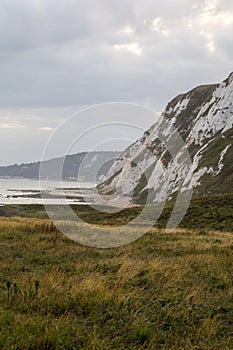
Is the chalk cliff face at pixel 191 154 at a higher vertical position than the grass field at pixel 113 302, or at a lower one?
higher

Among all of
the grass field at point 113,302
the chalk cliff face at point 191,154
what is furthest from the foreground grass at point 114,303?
the chalk cliff face at point 191,154

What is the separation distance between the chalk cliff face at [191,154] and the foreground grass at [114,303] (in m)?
61.4

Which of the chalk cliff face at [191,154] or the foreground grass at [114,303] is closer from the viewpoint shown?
the foreground grass at [114,303]

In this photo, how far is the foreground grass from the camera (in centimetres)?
628

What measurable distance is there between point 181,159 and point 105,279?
4649 inches

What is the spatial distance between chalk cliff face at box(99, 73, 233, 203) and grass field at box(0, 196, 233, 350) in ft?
199

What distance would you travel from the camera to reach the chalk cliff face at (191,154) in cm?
10100

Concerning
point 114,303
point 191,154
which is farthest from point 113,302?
point 191,154

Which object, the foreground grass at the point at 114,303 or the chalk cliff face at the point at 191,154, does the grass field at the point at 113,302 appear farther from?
the chalk cliff face at the point at 191,154

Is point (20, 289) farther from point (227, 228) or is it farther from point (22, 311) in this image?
point (227, 228)

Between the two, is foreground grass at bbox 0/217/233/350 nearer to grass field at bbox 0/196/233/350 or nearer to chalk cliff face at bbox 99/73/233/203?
grass field at bbox 0/196/233/350

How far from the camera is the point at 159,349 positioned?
6188 mm

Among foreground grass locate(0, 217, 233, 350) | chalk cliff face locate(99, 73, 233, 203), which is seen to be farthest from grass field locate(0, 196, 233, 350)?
chalk cliff face locate(99, 73, 233, 203)

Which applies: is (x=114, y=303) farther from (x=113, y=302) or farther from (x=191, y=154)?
(x=191, y=154)
